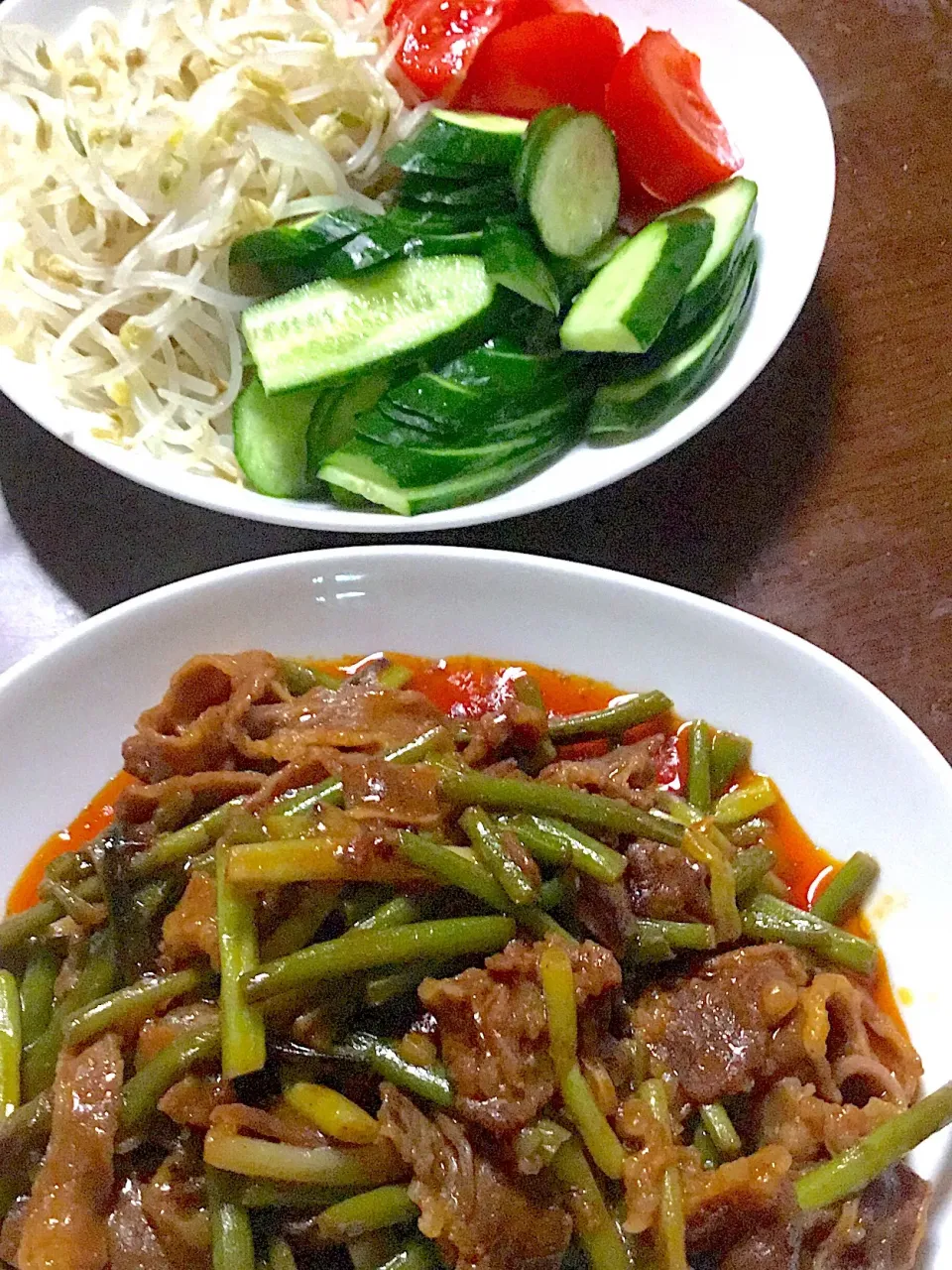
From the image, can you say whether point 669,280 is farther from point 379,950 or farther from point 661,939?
point 379,950

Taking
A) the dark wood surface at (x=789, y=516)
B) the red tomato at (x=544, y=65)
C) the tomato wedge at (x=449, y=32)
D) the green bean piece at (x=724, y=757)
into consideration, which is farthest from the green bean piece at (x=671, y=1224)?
the tomato wedge at (x=449, y=32)

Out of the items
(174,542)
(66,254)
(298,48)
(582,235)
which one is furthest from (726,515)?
(66,254)

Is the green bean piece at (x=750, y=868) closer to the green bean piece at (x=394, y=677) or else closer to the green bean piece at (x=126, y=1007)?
the green bean piece at (x=394, y=677)

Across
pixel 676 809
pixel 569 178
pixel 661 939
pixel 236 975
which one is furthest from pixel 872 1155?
pixel 569 178

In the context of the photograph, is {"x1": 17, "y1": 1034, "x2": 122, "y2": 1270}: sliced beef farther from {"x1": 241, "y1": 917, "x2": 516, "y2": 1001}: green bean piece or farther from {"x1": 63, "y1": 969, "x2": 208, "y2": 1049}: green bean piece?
{"x1": 241, "y1": 917, "x2": 516, "y2": 1001}: green bean piece

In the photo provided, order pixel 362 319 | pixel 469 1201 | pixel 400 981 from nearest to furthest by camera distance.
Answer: pixel 469 1201
pixel 400 981
pixel 362 319

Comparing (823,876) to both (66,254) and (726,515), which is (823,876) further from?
(66,254)

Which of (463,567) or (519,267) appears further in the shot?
(519,267)
